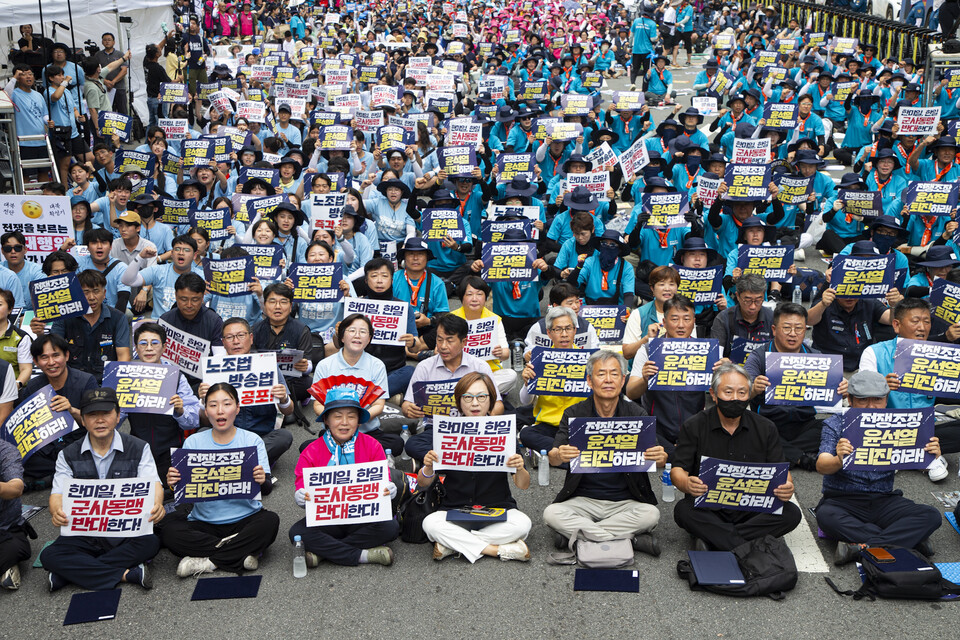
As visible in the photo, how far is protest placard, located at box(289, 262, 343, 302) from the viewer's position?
35.9 feet

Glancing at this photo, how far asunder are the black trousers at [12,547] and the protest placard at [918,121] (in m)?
14.1

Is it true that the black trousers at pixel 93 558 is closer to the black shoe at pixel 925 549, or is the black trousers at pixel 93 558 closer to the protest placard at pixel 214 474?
the protest placard at pixel 214 474

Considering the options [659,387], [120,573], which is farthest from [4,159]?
[659,387]

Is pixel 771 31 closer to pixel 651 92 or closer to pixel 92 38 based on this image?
pixel 651 92

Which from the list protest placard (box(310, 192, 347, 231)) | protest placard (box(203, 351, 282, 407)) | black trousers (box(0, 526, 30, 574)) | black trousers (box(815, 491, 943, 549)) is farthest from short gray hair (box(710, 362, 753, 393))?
protest placard (box(310, 192, 347, 231))

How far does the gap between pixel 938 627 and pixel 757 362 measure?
2880mm

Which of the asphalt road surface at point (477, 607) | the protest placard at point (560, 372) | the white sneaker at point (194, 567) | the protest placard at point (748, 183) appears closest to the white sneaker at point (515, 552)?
the asphalt road surface at point (477, 607)

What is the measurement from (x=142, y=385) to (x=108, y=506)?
4.57 ft

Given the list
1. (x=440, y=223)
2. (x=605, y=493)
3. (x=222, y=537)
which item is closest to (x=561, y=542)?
(x=605, y=493)

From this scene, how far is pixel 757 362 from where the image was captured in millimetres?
8891

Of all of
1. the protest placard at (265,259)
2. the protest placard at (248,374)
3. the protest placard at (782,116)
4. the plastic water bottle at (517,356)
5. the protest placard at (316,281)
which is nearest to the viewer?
the protest placard at (248,374)

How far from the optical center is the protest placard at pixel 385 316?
400 inches

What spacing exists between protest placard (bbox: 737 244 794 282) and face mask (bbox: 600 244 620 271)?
134cm

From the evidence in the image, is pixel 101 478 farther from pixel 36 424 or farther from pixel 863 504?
pixel 863 504
